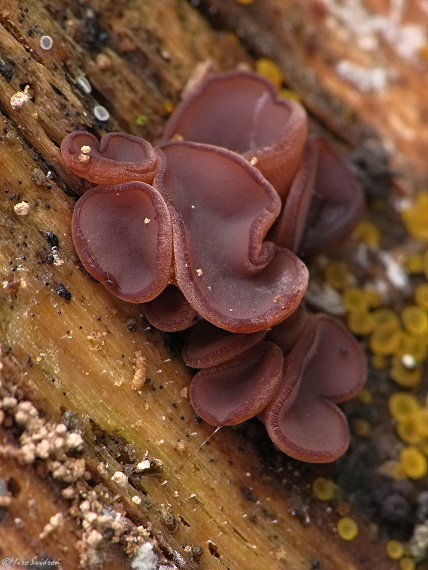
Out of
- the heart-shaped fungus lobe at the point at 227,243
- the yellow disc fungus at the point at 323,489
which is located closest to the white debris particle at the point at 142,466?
the heart-shaped fungus lobe at the point at 227,243

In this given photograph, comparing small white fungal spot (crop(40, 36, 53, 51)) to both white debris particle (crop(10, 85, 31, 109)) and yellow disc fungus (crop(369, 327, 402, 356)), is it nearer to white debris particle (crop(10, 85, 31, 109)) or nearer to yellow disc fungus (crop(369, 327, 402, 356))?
white debris particle (crop(10, 85, 31, 109))

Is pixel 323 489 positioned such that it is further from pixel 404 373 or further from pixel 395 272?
pixel 395 272

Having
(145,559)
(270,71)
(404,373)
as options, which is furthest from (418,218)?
(145,559)

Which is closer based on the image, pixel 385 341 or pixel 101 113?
pixel 101 113

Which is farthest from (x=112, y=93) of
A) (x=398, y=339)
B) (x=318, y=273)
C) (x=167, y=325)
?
(x=398, y=339)

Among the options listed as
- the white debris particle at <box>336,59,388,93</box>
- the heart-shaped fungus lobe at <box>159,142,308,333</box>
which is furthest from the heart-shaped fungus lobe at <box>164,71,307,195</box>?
the white debris particle at <box>336,59,388,93</box>

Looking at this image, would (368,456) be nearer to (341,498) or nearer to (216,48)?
(341,498)
